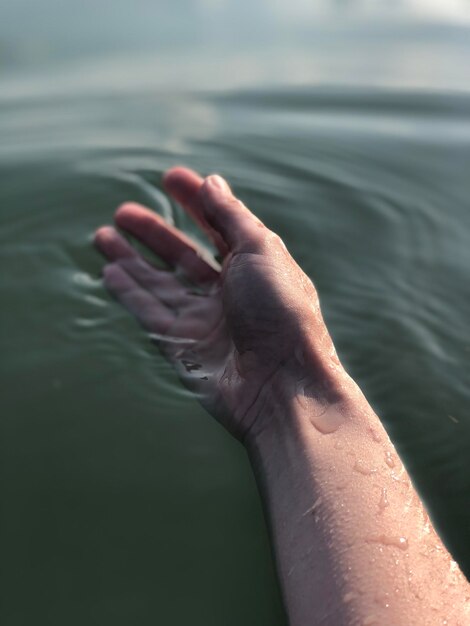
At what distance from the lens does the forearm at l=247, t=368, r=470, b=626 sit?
4.58 feet

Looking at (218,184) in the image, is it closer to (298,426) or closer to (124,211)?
(124,211)

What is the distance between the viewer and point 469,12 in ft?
17.6

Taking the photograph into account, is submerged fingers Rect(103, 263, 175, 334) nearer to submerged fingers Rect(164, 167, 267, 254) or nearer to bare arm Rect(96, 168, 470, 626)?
bare arm Rect(96, 168, 470, 626)

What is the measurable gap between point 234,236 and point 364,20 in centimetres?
380

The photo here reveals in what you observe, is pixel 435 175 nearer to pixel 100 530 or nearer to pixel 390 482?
pixel 390 482

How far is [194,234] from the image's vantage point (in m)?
2.92

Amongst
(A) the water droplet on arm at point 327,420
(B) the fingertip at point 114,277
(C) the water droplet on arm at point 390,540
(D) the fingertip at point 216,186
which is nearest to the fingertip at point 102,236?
(B) the fingertip at point 114,277

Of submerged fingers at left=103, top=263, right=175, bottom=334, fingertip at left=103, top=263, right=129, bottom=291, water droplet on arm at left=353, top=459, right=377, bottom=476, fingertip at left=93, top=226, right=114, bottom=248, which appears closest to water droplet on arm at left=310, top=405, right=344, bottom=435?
water droplet on arm at left=353, top=459, right=377, bottom=476

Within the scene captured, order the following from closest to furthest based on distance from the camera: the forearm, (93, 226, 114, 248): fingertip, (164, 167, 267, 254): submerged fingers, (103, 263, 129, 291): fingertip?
the forearm, (164, 167, 267, 254): submerged fingers, (103, 263, 129, 291): fingertip, (93, 226, 114, 248): fingertip

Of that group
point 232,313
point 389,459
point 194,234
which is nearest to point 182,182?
point 194,234

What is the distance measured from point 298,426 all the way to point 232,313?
41 cm

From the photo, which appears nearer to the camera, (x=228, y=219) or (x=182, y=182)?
(x=228, y=219)

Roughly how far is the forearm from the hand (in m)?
0.08

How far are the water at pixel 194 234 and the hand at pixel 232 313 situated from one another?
84mm
